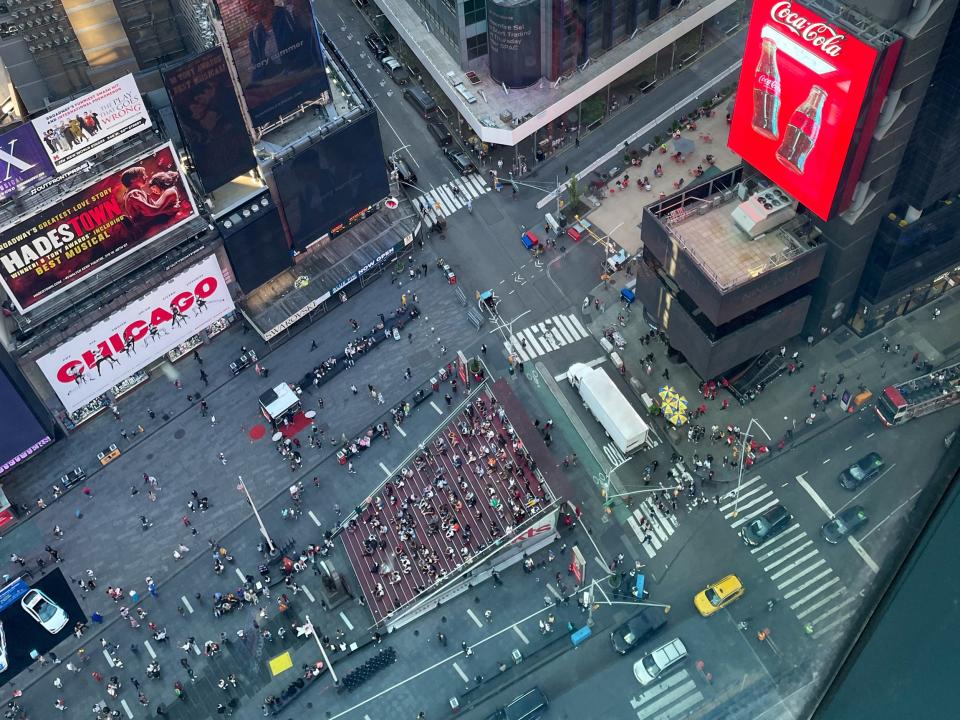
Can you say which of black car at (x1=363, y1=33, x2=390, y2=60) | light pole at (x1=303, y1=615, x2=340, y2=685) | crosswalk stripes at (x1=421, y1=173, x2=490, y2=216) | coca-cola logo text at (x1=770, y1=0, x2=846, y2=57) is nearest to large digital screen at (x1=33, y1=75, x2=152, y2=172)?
crosswalk stripes at (x1=421, y1=173, x2=490, y2=216)

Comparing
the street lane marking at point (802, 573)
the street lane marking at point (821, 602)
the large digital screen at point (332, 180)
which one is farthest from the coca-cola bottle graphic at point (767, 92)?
the street lane marking at point (821, 602)

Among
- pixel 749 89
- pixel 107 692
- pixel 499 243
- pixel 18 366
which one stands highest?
pixel 749 89

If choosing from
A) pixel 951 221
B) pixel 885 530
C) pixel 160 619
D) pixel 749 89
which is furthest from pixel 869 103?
pixel 160 619

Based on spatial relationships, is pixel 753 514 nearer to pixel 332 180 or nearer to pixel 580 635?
pixel 580 635

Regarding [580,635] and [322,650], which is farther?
[322,650]

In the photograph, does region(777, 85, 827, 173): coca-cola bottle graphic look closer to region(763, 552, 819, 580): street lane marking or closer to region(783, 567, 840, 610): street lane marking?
region(763, 552, 819, 580): street lane marking

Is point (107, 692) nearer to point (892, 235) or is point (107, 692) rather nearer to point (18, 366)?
point (18, 366)

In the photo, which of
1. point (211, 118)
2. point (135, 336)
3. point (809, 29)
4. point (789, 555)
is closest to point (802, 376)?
point (789, 555)

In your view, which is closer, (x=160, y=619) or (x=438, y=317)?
(x=160, y=619)
